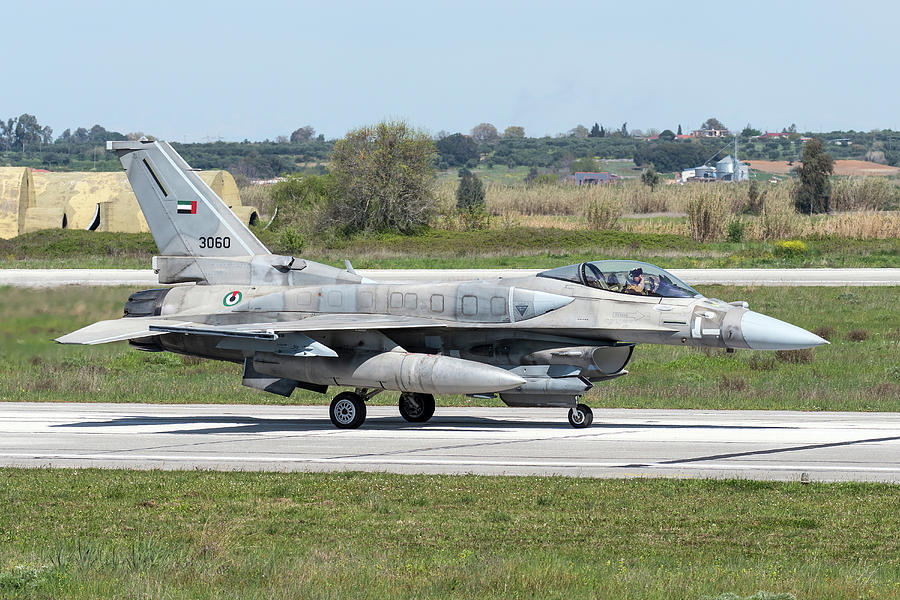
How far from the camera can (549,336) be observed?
18859mm

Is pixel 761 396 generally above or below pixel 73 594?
below

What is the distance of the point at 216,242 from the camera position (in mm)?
21406

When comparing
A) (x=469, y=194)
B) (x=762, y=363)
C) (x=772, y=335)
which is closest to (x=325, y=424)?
(x=772, y=335)

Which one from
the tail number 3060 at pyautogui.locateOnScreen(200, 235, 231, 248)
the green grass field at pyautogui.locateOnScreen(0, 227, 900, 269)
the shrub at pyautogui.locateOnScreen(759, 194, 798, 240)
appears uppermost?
the tail number 3060 at pyautogui.locateOnScreen(200, 235, 231, 248)

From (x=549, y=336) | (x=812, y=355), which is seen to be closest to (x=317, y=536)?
(x=549, y=336)

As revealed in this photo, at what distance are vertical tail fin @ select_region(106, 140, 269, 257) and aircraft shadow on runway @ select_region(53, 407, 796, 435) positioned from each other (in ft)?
10.7

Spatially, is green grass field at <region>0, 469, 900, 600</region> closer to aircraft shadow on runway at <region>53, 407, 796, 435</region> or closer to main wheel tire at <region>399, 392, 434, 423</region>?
aircraft shadow on runway at <region>53, 407, 796, 435</region>

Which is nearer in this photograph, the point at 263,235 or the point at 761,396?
the point at 761,396

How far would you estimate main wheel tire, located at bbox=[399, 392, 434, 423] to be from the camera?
20000 millimetres

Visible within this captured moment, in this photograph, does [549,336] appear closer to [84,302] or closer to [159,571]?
[159,571]

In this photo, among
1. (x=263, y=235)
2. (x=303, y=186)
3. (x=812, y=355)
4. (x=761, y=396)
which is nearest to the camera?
(x=761, y=396)

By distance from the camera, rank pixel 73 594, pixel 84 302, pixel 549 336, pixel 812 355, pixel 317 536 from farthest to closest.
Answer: pixel 812 355 → pixel 84 302 → pixel 549 336 → pixel 317 536 → pixel 73 594

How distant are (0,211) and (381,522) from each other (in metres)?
60.4

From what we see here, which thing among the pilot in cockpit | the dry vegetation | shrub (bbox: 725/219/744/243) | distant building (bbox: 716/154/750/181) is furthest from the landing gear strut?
distant building (bbox: 716/154/750/181)
